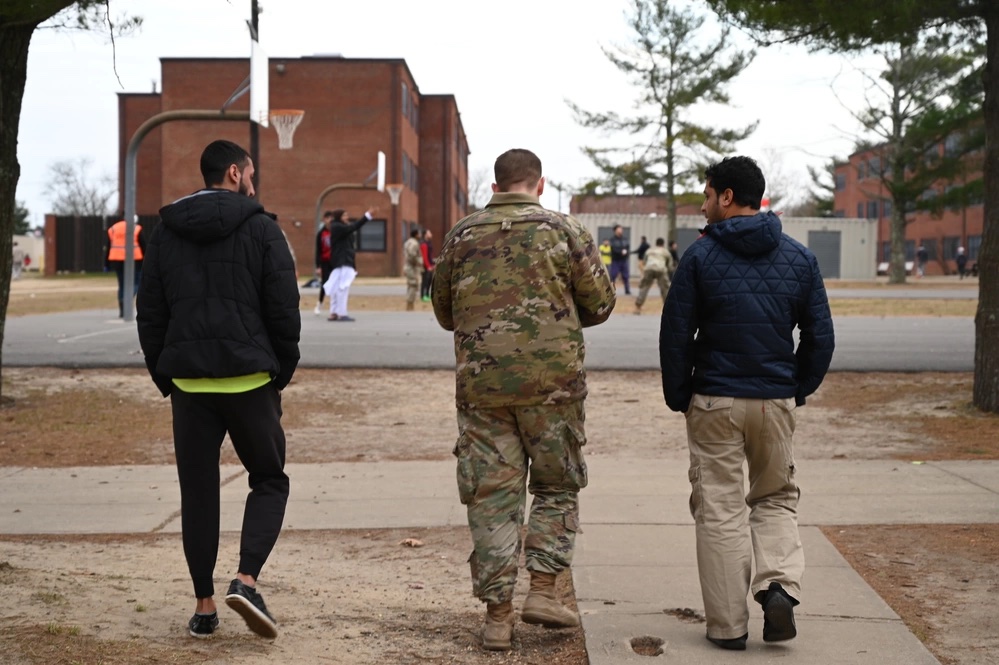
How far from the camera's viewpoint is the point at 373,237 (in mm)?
60188

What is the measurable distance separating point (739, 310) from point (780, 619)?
1162 mm

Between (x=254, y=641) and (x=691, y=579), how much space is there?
2.07 m

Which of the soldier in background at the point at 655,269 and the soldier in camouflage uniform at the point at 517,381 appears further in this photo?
the soldier in background at the point at 655,269

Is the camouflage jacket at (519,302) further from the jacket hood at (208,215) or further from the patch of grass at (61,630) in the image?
the patch of grass at (61,630)

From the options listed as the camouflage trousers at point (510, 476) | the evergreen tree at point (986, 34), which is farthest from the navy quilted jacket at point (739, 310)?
the evergreen tree at point (986, 34)

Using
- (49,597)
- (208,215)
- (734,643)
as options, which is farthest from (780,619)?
(49,597)

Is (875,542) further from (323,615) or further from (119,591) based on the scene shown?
(119,591)

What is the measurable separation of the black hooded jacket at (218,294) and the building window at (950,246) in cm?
7717

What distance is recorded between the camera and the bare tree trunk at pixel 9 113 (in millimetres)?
10711

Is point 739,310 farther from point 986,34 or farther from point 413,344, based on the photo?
point 413,344

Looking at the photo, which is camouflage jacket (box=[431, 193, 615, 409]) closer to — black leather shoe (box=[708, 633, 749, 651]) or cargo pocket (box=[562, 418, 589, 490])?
cargo pocket (box=[562, 418, 589, 490])

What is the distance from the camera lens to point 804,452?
954cm

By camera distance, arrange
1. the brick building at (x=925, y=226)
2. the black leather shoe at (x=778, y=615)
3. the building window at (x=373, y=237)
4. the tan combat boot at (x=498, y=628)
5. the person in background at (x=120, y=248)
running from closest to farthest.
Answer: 1. the black leather shoe at (x=778, y=615)
2. the tan combat boot at (x=498, y=628)
3. the person in background at (x=120, y=248)
4. the building window at (x=373, y=237)
5. the brick building at (x=925, y=226)

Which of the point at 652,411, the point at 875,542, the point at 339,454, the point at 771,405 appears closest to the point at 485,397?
the point at 771,405
